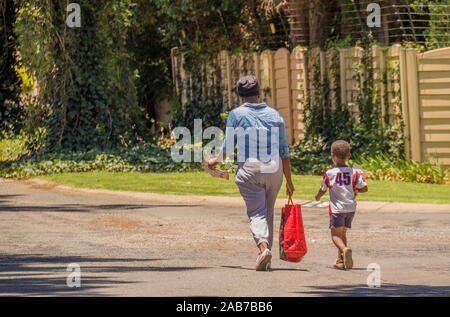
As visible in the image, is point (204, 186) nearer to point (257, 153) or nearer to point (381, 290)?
point (257, 153)

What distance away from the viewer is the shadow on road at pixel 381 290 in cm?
941

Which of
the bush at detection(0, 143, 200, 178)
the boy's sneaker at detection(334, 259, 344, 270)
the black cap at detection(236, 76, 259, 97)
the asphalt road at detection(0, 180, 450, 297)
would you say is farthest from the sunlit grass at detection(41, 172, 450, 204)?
the black cap at detection(236, 76, 259, 97)

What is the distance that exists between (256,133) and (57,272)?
2293 mm

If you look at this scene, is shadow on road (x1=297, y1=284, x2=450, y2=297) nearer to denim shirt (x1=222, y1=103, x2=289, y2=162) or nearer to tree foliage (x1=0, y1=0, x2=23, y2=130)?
denim shirt (x1=222, y1=103, x2=289, y2=162)

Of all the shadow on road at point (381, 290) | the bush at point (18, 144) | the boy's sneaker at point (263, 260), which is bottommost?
the shadow on road at point (381, 290)

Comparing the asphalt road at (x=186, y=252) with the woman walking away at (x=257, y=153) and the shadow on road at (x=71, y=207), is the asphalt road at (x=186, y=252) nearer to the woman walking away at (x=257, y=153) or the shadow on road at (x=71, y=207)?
the shadow on road at (x=71, y=207)

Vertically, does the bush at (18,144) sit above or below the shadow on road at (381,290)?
above

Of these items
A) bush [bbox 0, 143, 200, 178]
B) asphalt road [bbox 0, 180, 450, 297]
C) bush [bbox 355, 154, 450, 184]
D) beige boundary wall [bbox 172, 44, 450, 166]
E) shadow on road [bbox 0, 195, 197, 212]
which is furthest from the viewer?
bush [bbox 0, 143, 200, 178]

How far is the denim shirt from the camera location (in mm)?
11258

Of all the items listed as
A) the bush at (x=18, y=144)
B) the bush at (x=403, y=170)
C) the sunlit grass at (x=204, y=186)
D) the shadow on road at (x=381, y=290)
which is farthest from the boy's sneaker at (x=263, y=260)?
the bush at (x=18, y=144)

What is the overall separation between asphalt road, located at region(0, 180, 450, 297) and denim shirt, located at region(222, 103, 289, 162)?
114cm

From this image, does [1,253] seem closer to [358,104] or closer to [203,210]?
[203,210]

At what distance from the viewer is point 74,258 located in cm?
1231

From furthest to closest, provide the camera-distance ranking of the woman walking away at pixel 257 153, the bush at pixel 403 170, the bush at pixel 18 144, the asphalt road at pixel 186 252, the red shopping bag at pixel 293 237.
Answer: the bush at pixel 18 144, the bush at pixel 403 170, the red shopping bag at pixel 293 237, the woman walking away at pixel 257 153, the asphalt road at pixel 186 252
